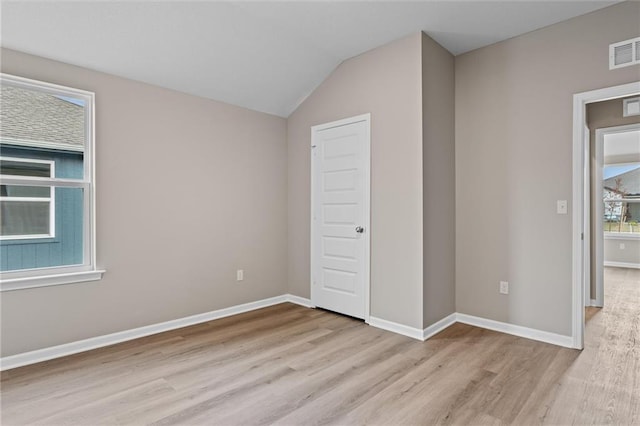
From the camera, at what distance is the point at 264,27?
318 cm

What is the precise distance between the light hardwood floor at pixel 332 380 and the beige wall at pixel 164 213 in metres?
0.32

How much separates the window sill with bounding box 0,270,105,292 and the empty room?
12 mm

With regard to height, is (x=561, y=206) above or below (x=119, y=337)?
above

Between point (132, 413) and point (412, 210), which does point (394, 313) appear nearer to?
point (412, 210)

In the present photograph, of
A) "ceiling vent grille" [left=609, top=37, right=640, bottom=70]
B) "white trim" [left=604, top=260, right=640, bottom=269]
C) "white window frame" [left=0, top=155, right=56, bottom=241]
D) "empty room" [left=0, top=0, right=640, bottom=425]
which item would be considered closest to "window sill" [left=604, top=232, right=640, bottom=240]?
"white trim" [left=604, top=260, right=640, bottom=269]

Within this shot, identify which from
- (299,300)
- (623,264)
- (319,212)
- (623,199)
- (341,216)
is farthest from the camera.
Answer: (623,199)

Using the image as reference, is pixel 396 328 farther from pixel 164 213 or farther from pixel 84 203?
pixel 84 203

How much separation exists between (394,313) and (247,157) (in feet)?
7.75

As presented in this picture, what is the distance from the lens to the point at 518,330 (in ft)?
10.9

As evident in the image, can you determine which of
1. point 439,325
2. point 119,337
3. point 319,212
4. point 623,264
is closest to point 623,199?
point 623,264

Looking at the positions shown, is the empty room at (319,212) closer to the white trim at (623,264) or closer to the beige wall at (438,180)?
the beige wall at (438,180)

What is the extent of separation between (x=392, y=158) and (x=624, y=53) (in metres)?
1.94

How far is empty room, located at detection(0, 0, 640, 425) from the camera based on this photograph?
2402mm

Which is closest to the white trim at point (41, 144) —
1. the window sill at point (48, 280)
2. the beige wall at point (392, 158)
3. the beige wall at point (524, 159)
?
the window sill at point (48, 280)
